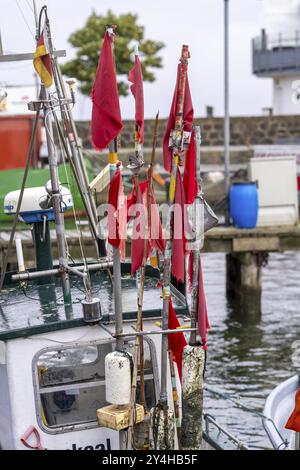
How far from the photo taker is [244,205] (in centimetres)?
1934

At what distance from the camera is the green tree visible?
42312 mm

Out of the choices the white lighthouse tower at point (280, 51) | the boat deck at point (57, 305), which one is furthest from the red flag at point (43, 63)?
the white lighthouse tower at point (280, 51)

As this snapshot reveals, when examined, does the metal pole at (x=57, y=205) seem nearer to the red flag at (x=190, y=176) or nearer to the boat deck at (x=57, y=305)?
the boat deck at (x=57, y=305)

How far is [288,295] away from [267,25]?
812 inches

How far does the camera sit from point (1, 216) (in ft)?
43.1

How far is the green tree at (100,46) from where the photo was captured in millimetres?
42312

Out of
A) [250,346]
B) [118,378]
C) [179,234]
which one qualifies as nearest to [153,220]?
[179,234]

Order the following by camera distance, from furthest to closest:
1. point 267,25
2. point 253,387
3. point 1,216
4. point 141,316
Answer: point 267,25
point 253,387
point 1,216
point 141,316

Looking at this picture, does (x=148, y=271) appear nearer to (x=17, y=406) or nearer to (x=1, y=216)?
(x=17, y=406)

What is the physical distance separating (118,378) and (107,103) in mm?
2207

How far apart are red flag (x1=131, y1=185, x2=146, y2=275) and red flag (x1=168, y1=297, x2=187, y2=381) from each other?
0.47 m

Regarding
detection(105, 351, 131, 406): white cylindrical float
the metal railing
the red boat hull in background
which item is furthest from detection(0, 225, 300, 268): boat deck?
the metal railing

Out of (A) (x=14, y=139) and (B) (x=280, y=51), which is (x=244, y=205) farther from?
(B) (x=280, y=51)
